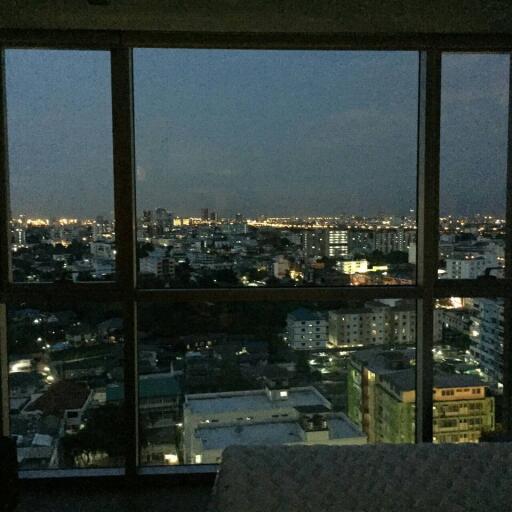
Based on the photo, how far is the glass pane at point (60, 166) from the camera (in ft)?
9.41

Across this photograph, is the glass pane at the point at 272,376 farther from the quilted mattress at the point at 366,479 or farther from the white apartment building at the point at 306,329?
the quilted mattress at the point at 366,479

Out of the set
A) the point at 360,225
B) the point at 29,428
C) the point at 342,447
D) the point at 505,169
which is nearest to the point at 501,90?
the point at 505,169

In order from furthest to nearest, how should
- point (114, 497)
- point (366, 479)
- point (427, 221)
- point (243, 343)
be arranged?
point (243, 343)
point (427, 221)
point (114, 497)
point (366, 479)

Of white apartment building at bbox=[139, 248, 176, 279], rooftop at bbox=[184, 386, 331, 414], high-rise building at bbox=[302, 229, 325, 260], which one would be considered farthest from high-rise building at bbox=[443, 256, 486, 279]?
white apartment building at bbox=[139, 248, 176, 279]

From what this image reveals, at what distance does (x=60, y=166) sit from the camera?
294cm

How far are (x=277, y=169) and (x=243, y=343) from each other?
1034 mm

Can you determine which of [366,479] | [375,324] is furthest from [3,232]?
[366,479]

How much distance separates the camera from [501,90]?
3.02 metres

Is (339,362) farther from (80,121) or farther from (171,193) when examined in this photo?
(80,121)

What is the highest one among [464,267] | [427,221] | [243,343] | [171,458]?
[427,221]

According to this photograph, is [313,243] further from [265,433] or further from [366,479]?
[366,479]

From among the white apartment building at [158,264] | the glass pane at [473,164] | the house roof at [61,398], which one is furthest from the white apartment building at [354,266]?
the house roof at [61,398]

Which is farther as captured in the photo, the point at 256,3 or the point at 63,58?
the point at 63,58

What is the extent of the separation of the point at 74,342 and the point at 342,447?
5.77ft
